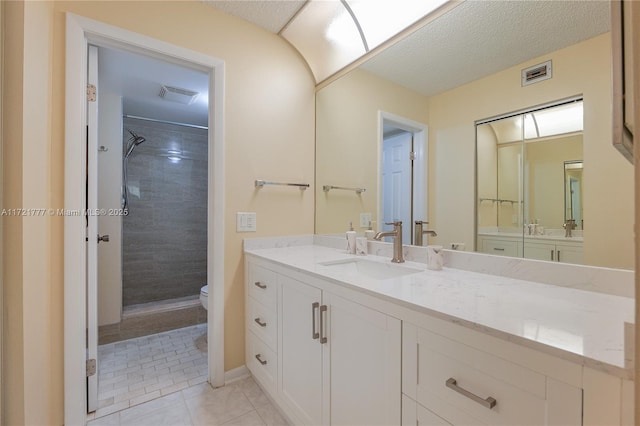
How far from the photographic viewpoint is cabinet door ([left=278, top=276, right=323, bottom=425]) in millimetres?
1211

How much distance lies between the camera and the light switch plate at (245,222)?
6.11ft

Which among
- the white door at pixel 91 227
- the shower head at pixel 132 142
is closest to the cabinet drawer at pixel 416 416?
the white door at pixel 91 227

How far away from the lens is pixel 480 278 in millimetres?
1152

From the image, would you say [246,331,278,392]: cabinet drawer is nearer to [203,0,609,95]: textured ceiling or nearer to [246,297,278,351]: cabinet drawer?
[246,297,278,351]: cabinet drawer

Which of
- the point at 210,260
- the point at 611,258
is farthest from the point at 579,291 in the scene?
the point at 210,260

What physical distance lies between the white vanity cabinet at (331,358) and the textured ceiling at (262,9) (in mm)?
1599

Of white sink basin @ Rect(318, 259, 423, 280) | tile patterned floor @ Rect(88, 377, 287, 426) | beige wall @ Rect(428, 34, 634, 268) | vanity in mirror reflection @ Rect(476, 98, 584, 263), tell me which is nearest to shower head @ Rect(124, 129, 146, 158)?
tile patterned floor @ Rect(88, 377, 287, 426)

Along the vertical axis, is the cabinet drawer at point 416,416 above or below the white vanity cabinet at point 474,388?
below

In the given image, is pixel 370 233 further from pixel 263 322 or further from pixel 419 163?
pixel 263 322

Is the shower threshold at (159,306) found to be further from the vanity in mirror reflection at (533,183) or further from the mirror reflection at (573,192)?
the mirror reflection at (573,192)

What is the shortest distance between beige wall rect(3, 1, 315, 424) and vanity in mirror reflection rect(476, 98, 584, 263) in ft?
4.11

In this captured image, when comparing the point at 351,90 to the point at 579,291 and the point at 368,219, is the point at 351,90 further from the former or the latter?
the point at 579,291

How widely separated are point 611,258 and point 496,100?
75 cm

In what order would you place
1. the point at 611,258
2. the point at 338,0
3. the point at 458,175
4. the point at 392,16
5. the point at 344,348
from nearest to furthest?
the point at 611,258
the point at 344,348
the point at 458,175
the point at 392,16
the point at 338,0
